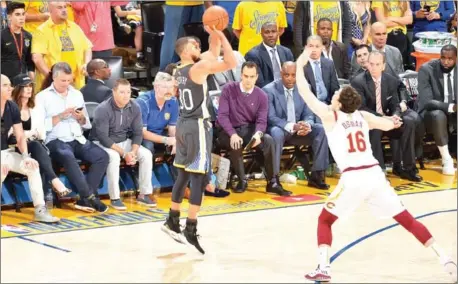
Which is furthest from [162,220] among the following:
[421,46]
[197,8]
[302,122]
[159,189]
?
[421,46]

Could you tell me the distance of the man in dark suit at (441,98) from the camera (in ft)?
50.2

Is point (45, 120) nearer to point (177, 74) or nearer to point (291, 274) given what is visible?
point (177, 74)

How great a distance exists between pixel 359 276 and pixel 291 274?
0.61 m

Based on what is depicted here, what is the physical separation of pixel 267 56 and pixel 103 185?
268cm

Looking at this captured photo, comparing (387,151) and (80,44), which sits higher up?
(80,44)

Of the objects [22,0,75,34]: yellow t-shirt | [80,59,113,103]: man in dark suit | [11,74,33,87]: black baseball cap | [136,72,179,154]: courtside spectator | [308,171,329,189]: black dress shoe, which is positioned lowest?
[308,171,329,189]: black dress shoe

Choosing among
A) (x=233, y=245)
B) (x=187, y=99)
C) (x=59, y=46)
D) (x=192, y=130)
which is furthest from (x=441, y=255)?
(x=59, y=46)

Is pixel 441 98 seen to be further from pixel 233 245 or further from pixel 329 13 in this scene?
pixel 233 245

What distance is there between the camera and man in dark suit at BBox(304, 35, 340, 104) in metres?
15.0

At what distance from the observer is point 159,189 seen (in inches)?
568

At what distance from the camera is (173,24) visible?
1573 centimetres

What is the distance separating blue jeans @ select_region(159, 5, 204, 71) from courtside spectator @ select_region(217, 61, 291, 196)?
4.94 feet

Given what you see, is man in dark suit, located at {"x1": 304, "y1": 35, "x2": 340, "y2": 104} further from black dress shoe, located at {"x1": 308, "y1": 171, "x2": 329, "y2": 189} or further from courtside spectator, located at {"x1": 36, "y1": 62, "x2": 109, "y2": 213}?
courtside spectator, located at {"x1": 36, "y1": 62, "x2": 109, "y2": 213}

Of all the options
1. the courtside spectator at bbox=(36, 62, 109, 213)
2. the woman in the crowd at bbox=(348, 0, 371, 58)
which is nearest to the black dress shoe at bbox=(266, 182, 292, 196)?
the courtside spectator at bbox=(36, 62, 109, 213)
